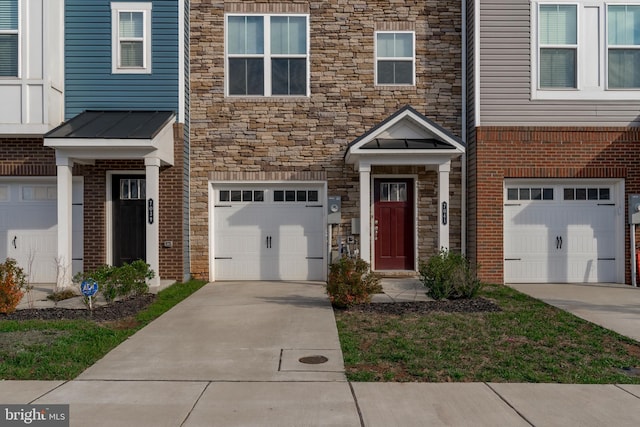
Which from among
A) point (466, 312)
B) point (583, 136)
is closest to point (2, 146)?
point (466, 312)

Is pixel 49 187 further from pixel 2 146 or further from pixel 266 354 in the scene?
pixel 266 354

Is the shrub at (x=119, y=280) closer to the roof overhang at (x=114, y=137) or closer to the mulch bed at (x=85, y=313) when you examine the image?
the mulch bed at (x=85, y=313)

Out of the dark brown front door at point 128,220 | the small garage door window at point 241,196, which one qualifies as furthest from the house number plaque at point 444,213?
the dark brown front door at point 128,220

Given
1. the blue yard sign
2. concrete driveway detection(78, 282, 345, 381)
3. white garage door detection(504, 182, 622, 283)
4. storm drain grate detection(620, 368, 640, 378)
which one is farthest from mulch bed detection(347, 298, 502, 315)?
the blue yard sign

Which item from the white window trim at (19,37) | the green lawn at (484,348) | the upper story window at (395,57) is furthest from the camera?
the upper story window at (395,57)

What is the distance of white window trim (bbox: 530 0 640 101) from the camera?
11.8 m

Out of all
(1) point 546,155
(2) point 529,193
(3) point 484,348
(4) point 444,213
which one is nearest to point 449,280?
(4) point 444,213

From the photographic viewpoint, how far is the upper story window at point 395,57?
12.4m

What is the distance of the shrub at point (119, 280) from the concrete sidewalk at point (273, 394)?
2.23m

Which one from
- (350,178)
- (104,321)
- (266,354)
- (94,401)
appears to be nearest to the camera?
(94,401)

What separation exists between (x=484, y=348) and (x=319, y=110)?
7.53m

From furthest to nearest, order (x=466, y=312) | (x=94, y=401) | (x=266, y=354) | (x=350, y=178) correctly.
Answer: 1. (x=350, y=178)
2. (x=466, y=312)
3. (x=266, y=354)
4. (x=94, y=401)

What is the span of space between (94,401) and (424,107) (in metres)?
9.94

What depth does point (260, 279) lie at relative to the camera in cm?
1257
